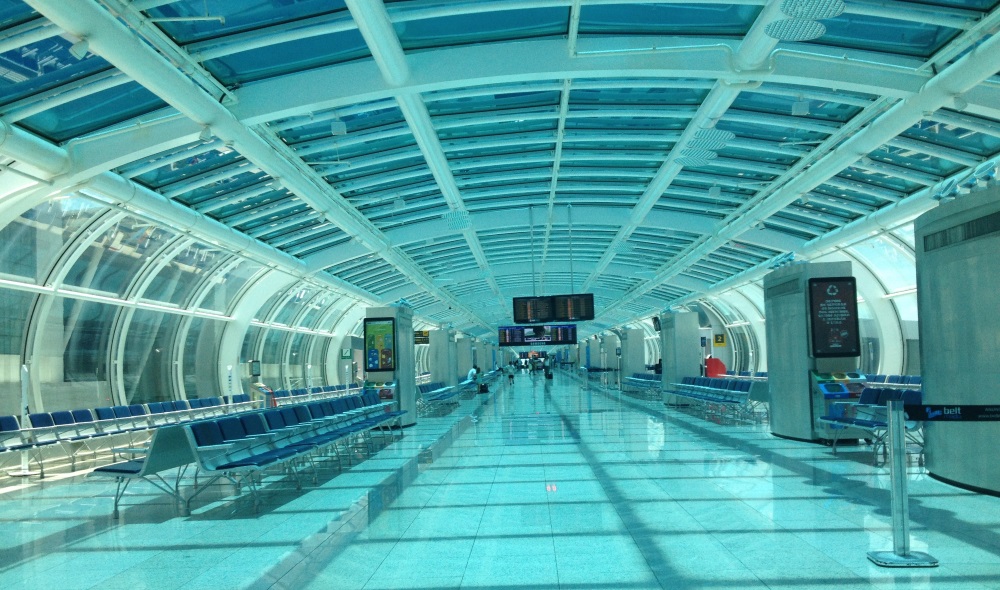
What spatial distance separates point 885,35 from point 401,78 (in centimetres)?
514

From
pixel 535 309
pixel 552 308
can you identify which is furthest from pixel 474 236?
pixel 552 308

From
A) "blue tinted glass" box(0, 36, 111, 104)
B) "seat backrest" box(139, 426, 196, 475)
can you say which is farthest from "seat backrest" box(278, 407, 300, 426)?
"blue tinted glass" box(0, 36, 111, 104)

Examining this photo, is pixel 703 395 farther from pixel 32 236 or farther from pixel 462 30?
pixel 32 236

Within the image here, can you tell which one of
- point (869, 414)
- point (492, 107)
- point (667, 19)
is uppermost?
point (667, 19)

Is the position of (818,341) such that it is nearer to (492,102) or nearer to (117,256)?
(492,102)

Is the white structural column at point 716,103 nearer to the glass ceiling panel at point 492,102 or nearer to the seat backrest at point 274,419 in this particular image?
the glass ceiling panel at point 492,102

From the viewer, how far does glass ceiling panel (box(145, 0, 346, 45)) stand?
6.46m

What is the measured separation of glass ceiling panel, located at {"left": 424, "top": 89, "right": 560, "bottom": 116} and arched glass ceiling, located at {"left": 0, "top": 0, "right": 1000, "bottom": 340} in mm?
33

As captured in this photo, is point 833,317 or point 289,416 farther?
point 833,317

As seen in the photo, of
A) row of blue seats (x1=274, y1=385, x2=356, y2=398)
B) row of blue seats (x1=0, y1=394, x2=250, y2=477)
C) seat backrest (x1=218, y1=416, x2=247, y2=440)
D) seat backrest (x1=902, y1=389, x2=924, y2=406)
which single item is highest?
seat backrest (x1=902, y1=389, x2=924, y2=406)

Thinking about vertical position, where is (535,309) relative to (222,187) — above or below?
below

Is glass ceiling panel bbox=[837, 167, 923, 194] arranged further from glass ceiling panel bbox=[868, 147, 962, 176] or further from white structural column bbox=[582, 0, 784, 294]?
white structural column bbox=[582, 0, 784, 294]

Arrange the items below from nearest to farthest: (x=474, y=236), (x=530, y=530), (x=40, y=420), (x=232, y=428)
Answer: (x=530, y=530) < (x=232, y=428) < (x=40, y=420) < (x=474, y=236)

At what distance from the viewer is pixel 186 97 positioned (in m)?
7.04
